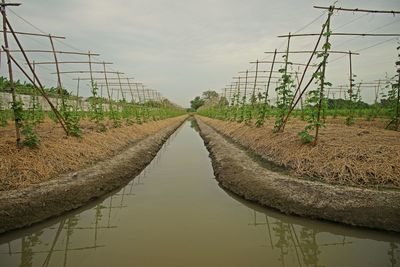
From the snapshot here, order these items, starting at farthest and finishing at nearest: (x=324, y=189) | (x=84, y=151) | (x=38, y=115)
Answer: (x=38, y=115), (x=84, y=151), (x=324, y=189)

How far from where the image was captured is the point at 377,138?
8.77 metres

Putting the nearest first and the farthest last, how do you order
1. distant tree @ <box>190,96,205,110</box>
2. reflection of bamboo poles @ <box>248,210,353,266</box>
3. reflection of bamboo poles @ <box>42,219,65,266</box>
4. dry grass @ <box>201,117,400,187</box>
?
reflection of bamboo poles @ <box>42,219,65,266</box> < reflection of bamboo poles @ <box>248,210,353,266</box> < dry grass @ <box>201,117,400,187</box> < distant tree @ <box>190,96,205,110</box>

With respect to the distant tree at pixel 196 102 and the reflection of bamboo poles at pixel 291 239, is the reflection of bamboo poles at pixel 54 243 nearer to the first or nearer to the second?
the reflection of bamboo poles at pixel 291 239

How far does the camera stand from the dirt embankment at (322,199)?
5.12 metres

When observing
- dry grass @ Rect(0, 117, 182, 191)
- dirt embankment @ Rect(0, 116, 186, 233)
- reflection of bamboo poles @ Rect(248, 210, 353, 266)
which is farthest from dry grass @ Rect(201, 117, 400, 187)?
dry grass @ Rect(0, 117, 182, 191)

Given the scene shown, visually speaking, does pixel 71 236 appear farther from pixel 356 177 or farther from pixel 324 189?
pixel 356 177

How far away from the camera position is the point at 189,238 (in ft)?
15.4

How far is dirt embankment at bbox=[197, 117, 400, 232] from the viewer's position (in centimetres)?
512

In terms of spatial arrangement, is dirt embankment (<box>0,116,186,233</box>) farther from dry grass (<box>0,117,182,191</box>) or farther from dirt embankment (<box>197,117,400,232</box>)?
dirt embankment (<box>197,117,400,232</box>)

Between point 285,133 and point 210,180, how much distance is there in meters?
4.10

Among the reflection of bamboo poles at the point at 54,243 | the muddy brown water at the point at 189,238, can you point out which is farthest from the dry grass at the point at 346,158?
the reflection of bamboo poles at the point at 54,243

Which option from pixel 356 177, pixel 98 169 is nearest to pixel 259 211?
pixel 356 177

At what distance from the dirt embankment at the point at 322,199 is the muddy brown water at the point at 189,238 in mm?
185

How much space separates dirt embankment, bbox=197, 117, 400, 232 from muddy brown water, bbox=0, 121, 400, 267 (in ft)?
0.61
